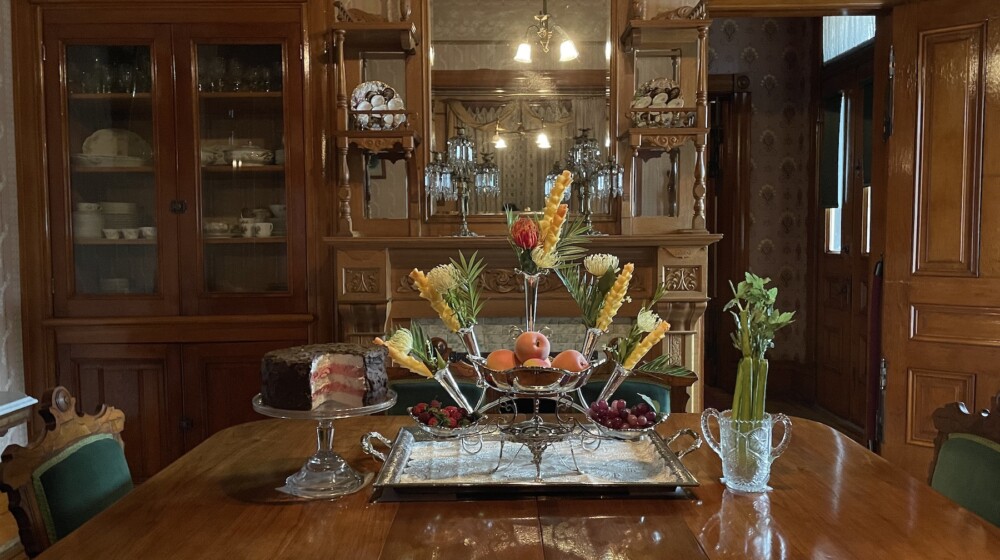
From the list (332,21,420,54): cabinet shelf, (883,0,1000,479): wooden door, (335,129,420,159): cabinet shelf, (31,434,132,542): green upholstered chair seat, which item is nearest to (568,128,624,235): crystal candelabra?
(335,129,420,159): cabinet shelf

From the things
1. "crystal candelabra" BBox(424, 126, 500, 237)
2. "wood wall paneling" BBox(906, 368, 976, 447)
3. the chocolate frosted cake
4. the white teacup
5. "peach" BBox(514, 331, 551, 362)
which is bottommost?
"wood wall paneling" BBox(906, 368, 976, 447)

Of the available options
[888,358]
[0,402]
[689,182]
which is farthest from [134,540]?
[888,358]

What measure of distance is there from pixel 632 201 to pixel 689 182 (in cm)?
27

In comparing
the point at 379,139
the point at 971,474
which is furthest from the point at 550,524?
the point at 379,139

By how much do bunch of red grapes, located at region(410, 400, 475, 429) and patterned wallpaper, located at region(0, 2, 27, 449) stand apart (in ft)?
7.73

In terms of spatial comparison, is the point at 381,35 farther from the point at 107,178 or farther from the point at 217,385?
the point at 217,385

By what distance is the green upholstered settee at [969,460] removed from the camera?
1295 mm

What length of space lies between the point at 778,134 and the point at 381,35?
8.95 feet

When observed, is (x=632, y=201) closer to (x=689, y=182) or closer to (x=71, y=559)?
(x=689, y=182)

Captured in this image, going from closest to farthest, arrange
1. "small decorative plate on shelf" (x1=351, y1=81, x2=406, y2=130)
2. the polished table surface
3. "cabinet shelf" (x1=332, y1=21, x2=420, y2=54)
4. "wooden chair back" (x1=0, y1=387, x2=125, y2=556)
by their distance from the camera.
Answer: the polished table surface
"wooden chair back" (x1=0, y1=387, x2=125, y2=556)
"cabinet shelf" (x1=332, y1=21, x2=420, y2=54)
"small decorative plate on shelf" (x1=351, y1=81, x2=406, y2=130)

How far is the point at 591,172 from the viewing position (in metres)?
3.12

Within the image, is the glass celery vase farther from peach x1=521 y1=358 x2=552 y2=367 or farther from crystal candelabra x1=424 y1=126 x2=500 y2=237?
crystal candelabra x1=424 y1=126 x2=500 y2=237

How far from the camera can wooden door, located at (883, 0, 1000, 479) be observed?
9.02 ft

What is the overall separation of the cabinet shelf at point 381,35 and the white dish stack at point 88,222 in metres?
1.30
